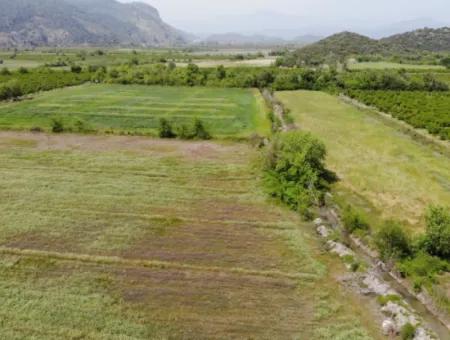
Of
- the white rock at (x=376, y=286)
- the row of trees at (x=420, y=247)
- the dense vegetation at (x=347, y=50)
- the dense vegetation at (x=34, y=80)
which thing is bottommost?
the dense vegetation at (x=34, y=80)

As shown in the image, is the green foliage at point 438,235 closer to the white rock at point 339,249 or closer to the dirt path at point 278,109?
the white rock at point 339,249

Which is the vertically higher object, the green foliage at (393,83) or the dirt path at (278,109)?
the green foliage at (393,83)

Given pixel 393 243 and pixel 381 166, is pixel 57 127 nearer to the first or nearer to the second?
pixel 381 166

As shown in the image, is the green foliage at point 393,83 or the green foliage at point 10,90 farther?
the green foliage at point 393,83

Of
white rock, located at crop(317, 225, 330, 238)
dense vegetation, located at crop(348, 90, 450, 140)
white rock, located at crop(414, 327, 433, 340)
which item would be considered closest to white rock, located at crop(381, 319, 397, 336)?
white rock, located at crop(414, 327, 433, 340)

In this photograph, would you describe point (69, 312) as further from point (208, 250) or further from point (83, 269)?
point (208, 250)

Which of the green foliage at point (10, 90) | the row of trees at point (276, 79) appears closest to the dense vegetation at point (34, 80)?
the green foliage at point (10, 90)
